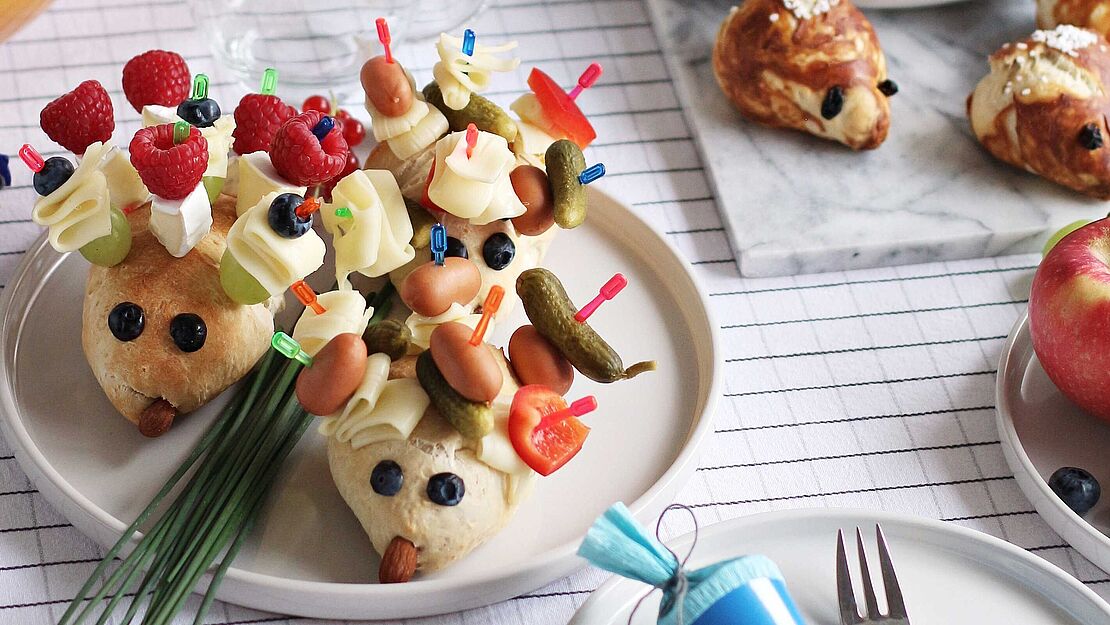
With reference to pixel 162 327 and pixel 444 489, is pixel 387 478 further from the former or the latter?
pixel 162 327

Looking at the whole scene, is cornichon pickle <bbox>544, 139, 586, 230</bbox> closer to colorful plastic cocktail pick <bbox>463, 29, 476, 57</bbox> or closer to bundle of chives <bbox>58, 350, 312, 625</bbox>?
colorful plastic cocktail pick <bbox>463, 29, 476, 57</bbox>

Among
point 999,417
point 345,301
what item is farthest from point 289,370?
point 999,417

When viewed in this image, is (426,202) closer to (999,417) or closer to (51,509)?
(51,509)

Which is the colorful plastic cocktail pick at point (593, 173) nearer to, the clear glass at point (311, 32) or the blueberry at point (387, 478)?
the blueberry at point (387, 478)

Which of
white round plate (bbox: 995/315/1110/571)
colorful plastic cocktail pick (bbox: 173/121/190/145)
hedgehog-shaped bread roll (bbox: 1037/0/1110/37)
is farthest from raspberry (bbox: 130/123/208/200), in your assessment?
hedgehog-shaped bread roll (bbox: 1037/0/1110/37)

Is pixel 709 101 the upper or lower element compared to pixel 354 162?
lower

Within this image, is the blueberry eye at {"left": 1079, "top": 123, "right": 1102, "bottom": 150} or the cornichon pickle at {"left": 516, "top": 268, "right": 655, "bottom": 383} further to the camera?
the blueberry eye at {"left": 1079, "top": 123, "right": 1102, "bottom": 150}

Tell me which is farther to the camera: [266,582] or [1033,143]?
[1033,143]
